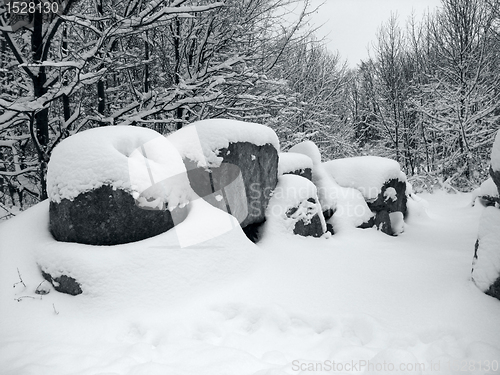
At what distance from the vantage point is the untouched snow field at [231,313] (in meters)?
1.96

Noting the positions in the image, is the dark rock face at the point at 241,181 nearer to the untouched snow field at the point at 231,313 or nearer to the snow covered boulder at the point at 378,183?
the untouched snow field at the point at 231,313

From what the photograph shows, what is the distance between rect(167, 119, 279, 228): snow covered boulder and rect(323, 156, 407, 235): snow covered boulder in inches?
93.2

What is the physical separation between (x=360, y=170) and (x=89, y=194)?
4921 millimetres

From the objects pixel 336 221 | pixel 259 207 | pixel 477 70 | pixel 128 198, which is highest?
pixel 477 70

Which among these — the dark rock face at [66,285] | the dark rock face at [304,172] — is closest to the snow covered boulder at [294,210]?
the dark rock face at [304,172]

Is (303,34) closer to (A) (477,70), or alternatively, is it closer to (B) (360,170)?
(B) (360,170)

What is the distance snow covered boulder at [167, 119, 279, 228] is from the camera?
384cm

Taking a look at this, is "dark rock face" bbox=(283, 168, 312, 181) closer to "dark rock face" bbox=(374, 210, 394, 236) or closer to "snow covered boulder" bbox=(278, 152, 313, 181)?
"snow covered boulder" bbox=(278, 152, 313, 181)

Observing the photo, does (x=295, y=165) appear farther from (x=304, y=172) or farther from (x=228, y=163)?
(x=228, y=163)

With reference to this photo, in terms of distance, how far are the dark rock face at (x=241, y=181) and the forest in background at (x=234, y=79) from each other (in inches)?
42.2

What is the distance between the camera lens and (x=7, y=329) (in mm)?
2316

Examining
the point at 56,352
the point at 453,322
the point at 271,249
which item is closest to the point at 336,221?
the point at 271,249

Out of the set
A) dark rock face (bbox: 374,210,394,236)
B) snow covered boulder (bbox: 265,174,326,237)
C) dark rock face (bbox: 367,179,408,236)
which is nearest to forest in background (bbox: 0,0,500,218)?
snow covered boulder (bbox: 265,174,326,237)

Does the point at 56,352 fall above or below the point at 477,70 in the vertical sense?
below
